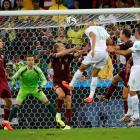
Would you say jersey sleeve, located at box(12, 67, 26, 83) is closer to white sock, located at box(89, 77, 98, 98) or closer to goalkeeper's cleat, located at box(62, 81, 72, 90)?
goalkeeper's cleat, located at box(62, 81, 72, 90)

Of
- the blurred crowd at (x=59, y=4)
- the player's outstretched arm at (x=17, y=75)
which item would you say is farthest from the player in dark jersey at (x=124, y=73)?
the blurred crowd at (x=59, y=4)

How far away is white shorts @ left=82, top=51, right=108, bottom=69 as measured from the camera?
1474 centimetres

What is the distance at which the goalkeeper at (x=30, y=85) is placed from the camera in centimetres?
1462

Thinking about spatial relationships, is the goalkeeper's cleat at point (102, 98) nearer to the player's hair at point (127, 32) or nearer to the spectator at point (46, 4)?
the player's hair at point (127, 32)

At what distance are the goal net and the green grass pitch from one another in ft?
5.67

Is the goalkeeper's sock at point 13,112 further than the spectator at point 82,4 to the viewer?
No

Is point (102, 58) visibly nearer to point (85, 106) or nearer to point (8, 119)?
point (85, 106)

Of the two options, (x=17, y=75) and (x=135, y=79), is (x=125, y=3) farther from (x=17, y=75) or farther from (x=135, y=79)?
(x=135, y=79)

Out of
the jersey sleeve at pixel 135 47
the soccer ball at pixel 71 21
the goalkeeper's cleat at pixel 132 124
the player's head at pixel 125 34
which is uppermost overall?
the soccer ball at pixel 71 21

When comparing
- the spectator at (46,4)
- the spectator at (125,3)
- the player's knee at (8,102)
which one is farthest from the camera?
the spectator at (46,4)

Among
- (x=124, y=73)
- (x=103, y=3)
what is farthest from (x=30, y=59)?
(x=103, y=3)

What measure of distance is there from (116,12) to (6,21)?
1992 mm

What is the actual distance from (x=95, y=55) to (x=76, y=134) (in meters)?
2.56

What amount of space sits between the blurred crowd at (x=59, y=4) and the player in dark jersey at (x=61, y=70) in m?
2.67
